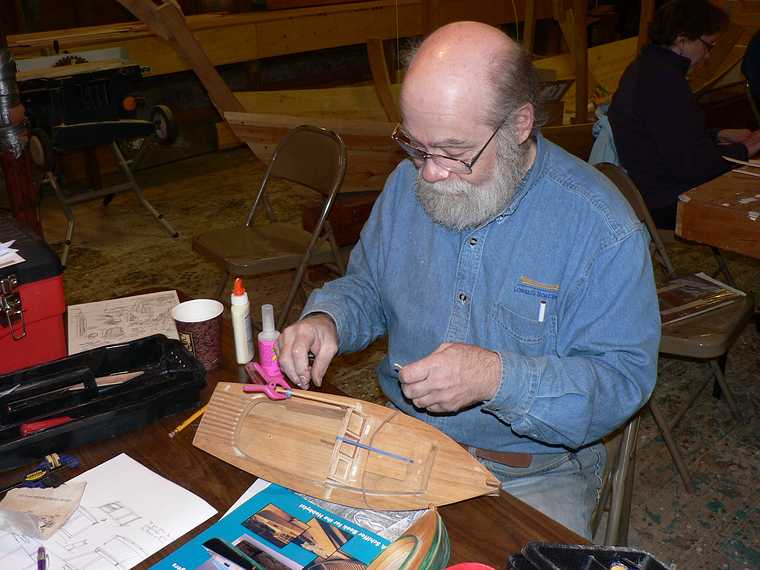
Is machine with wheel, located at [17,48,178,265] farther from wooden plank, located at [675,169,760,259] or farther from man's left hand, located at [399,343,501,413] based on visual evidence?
man's left hand, located at [399,343,501,413]

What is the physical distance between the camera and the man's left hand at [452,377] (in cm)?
126

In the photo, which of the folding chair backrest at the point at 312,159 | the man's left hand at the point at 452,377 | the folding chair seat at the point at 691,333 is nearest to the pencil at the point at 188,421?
the man's left hand at the point at 452,377

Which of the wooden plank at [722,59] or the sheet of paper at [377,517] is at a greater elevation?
the wooden plank at [722,59]

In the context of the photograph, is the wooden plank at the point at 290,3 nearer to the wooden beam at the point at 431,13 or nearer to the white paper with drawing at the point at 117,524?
the wooden beam at the point at 431,13

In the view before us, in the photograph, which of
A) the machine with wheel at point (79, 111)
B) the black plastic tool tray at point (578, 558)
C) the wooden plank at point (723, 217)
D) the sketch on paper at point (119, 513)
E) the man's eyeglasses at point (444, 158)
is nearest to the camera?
the black plastic tool tray at point (578, 558)

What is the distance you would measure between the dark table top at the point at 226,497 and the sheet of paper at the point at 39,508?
0.21 feet

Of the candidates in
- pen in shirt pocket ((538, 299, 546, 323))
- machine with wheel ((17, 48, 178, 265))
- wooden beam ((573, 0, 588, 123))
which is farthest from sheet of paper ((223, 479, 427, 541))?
wooden beam ((573, 0, 588, 123))

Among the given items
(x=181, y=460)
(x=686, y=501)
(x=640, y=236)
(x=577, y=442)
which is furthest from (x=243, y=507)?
(x=686, y=501)

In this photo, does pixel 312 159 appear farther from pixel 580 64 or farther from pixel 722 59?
pixel 722 59

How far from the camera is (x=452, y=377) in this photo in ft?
4.17

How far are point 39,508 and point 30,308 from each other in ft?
1.95

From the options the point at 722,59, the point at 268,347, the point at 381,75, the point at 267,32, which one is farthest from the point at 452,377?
the point at 267,32

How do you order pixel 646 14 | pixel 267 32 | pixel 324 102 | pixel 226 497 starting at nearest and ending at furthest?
pixel 226 497
pixel 324 102
pixel 646 14
pixel 267 32

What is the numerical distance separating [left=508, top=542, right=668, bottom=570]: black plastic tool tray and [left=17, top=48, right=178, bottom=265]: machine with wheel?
406 centimetres
